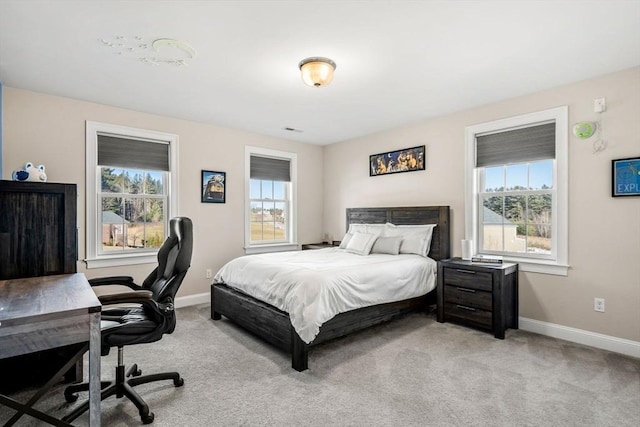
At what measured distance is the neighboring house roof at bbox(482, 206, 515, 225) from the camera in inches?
149

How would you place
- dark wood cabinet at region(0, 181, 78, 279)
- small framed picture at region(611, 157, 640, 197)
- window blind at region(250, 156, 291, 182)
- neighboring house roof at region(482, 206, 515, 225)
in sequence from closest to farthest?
dark wood cabinet at region(0, 181, 78, 279), small framed picture at region(611, 157, 640, 197), neighboring house roof at region(482, 206, 515, 225), window blind at region(250, 156, 291, 182)

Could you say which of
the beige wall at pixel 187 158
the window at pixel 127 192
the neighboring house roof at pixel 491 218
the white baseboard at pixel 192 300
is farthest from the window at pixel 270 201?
the neighboring house roof at pixel 491 218

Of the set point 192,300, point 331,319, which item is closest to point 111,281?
point 331,319

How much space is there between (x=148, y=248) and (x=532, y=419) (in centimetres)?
422

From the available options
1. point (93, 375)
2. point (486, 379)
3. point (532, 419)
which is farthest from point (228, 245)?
point (532, 419)

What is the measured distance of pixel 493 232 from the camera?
3.86 metres

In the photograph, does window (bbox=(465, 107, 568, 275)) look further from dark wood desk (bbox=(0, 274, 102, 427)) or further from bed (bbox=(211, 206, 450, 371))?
dark wood desk (bbox=(0, 274, 102, 427))

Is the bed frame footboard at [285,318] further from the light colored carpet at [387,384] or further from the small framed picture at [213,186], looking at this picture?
the small framed picture at [213,186]

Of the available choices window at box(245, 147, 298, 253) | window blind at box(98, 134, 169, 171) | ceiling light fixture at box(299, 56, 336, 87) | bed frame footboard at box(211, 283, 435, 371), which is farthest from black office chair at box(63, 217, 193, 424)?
window at box(245, 147, 298, 253)

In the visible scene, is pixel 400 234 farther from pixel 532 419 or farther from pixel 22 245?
pixel 22 245

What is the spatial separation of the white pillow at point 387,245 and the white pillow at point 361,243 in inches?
3.3

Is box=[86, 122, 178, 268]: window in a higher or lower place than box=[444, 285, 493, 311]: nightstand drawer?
higher

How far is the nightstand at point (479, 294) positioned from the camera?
126 inches

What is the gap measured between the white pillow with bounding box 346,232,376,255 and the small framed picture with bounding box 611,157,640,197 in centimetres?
246
